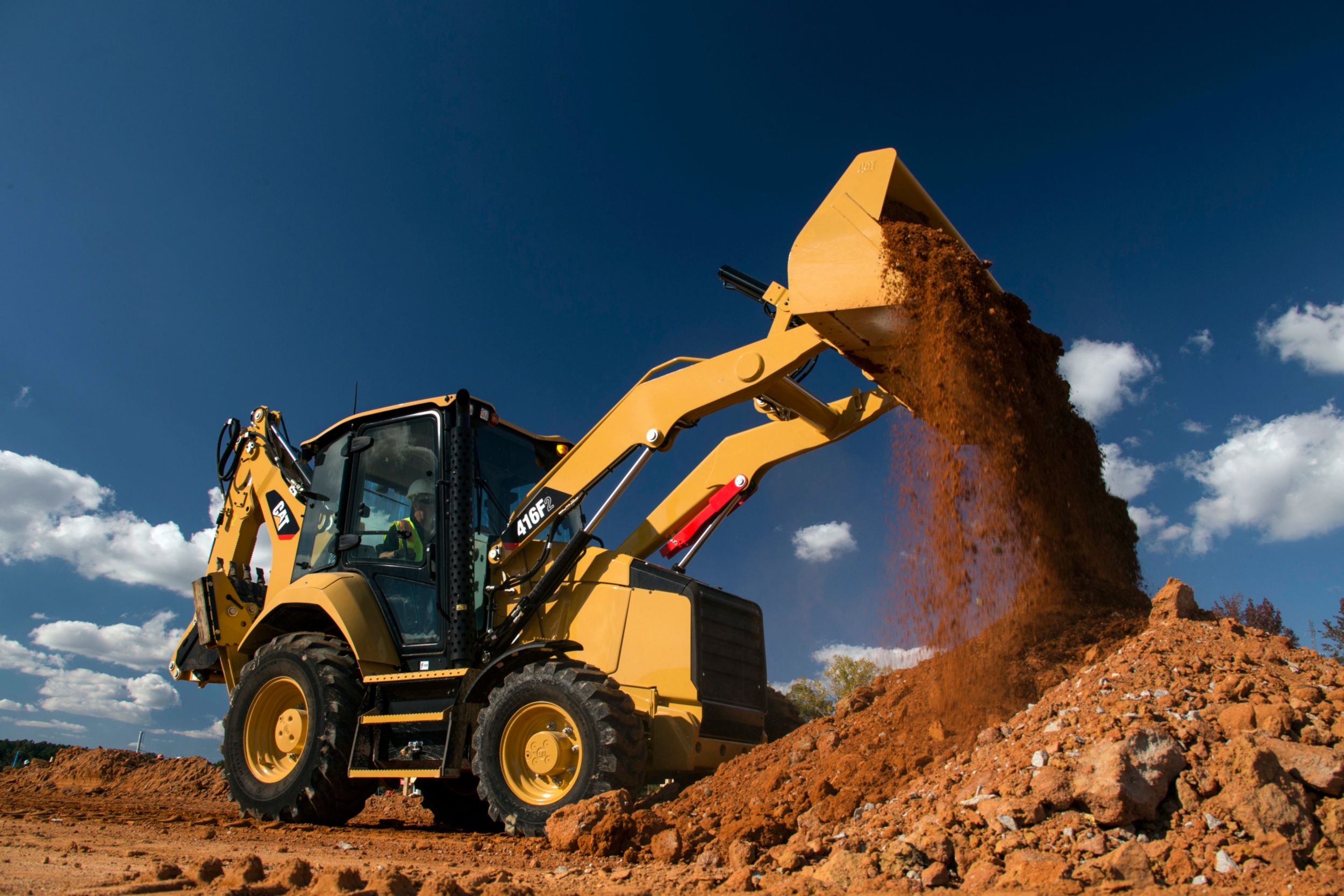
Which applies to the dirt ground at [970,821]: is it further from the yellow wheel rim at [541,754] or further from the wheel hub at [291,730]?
the wheel hub at [291,730]

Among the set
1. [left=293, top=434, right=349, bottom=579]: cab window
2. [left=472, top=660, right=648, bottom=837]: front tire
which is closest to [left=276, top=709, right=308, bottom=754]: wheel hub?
[left=293, top=434, right=349, bottom=579]: cab window

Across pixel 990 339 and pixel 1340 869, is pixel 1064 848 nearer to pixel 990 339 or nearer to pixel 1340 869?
pixel 1340 869

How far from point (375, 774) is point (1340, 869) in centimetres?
529

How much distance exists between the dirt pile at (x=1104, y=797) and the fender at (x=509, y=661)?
1.28 meters

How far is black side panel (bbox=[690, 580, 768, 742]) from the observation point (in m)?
5.55

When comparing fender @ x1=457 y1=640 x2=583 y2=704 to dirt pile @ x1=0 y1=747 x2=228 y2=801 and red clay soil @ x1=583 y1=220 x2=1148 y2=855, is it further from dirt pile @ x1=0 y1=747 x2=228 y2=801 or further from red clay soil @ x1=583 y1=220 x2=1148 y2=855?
dirt pile @ x1=0 y1=747 x2=228 y2=801

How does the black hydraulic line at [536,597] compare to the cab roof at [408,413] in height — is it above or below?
below

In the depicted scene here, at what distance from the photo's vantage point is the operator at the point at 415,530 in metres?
6.27

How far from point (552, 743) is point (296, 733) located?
249 centimetres

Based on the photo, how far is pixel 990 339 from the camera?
5.16 meters

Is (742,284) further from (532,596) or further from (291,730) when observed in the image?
(291,730)

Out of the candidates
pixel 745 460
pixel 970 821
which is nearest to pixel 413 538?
pixel 745 460

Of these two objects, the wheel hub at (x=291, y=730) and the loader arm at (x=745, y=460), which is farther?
the loader arm at (x=745, y=460)

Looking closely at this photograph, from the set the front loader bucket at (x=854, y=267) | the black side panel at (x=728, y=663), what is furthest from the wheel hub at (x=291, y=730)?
the front loader bucket at (x=854, y=267)
